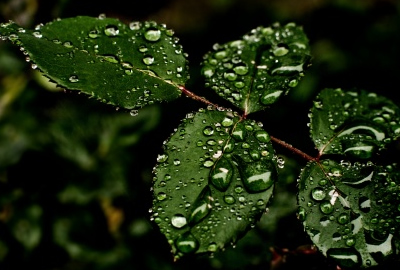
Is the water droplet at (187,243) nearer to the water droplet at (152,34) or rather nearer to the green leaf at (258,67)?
the green leaf at (258,67)

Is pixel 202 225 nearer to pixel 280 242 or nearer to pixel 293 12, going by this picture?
pixel 280 242

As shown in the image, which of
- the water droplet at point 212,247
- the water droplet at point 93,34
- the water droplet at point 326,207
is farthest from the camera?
the water droplet at point 93,34

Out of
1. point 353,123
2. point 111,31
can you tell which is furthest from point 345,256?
point 111,31

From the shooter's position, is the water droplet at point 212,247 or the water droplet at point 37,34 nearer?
the water droplet at point 212,247

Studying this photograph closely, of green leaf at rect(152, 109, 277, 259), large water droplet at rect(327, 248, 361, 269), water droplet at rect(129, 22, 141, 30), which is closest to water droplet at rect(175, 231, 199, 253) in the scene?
green leaf at rect(152, 109, 277, 259)

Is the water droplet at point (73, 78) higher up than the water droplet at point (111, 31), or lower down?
lower down

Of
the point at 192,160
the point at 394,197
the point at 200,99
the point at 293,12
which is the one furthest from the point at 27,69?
the point at 293,12

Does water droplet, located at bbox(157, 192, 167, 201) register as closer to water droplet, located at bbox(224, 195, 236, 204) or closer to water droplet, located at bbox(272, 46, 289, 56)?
water droplet, located at bbox(224, 195, 236, 204)

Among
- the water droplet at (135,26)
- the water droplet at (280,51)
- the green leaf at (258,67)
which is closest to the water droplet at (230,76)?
the green leaf at (258,67)
